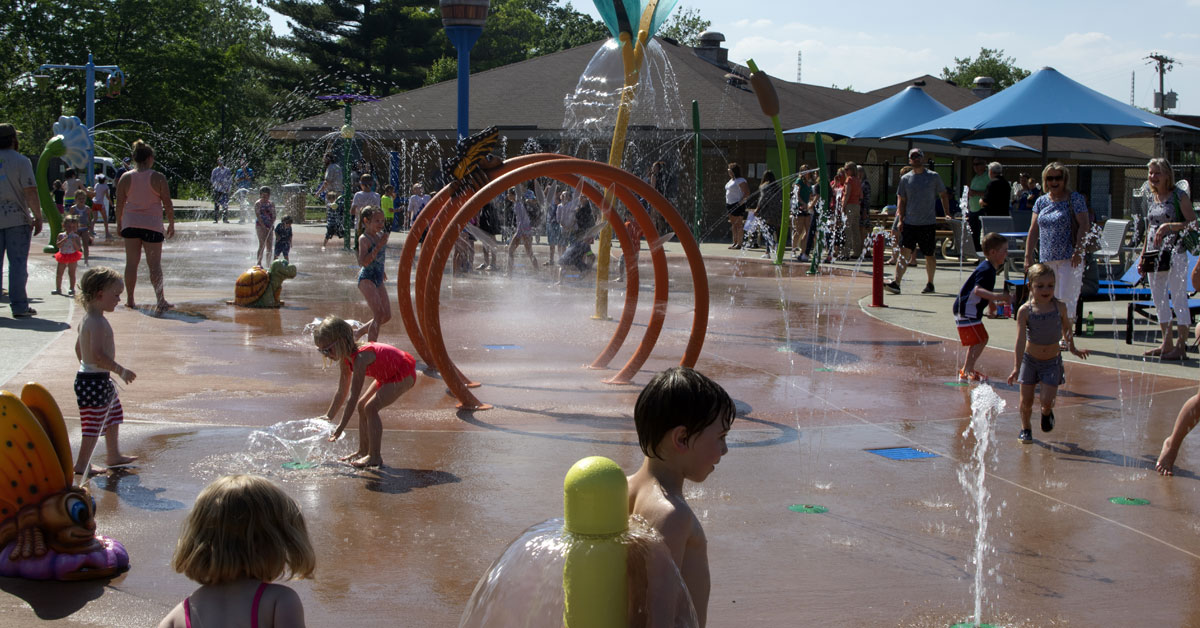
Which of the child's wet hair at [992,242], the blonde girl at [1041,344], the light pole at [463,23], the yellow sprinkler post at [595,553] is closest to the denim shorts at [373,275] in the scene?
the child's wet hair at [992,242]

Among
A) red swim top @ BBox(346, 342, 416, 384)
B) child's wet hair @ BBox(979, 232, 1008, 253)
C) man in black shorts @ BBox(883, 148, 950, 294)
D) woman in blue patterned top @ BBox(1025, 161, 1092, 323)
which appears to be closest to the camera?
red swim top @ BBox(346, 342, 416, 384)

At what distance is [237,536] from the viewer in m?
2.41

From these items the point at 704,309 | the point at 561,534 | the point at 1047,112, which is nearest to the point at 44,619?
the point at 561,534

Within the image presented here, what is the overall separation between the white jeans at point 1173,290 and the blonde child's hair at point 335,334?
24.9 ft

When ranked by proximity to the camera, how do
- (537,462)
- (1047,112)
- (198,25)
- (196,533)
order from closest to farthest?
1. (196,533)
2. (537,462)
3. (1047,112)
4. (198,25)

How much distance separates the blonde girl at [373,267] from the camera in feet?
30.9

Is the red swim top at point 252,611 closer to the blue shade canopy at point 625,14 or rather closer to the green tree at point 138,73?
the blue shade canopy at point 625,14

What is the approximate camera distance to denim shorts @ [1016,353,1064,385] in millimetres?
7191

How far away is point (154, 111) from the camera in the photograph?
52125 mm

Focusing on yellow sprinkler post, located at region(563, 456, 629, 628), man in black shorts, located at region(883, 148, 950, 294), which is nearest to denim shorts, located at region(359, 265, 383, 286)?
yellow sprinkler post, located at region(563, 456, 629, 628)

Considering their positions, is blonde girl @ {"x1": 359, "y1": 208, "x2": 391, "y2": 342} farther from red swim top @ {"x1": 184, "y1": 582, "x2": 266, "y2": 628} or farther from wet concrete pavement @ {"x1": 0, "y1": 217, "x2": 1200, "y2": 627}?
red swim top @ {"x1": 184, "y1": 582, "x2": 266, "y2": 628}

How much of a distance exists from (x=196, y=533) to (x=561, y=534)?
3.01 ft

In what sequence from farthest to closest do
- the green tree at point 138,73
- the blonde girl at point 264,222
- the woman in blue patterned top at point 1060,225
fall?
the green tree at point 138,73 → the blonde girl at point 264,222 → the woman in blue patterned top at point 1060,225

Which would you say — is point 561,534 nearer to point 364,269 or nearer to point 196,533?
point 196,533
